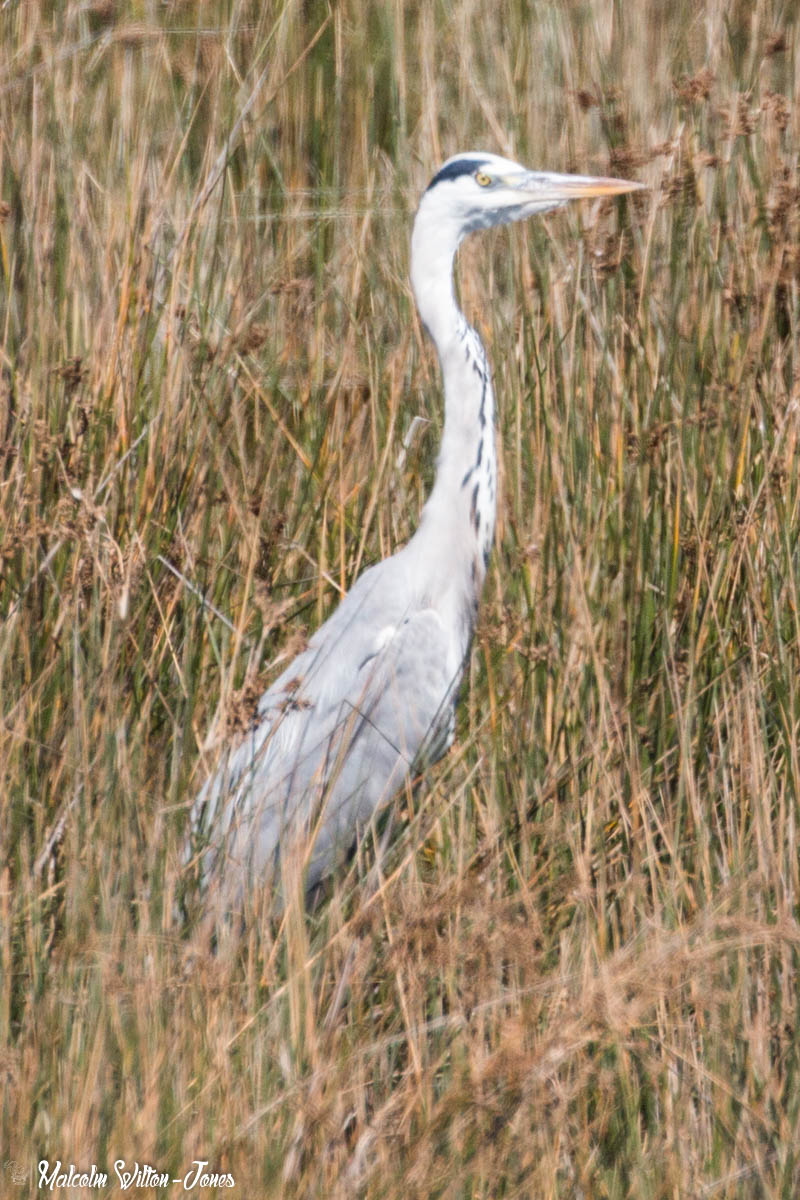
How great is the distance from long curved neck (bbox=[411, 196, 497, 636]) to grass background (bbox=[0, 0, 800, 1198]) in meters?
0.11

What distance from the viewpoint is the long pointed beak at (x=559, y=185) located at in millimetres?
2807

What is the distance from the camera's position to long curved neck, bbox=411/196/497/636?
2.80 metres

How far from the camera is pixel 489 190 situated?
2.86 meters

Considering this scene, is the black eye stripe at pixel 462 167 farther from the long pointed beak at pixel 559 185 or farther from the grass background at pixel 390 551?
the grass background at pixel 390 551

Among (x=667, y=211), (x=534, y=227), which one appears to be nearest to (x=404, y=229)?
(x=534, y=227)

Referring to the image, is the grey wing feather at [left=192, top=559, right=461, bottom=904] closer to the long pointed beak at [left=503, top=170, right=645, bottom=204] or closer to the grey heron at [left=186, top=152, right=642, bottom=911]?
the grey heron at [left=186, top=152, right=642, bottom=911]

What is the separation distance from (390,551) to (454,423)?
36cm

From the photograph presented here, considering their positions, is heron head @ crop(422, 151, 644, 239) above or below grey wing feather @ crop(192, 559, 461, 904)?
above
